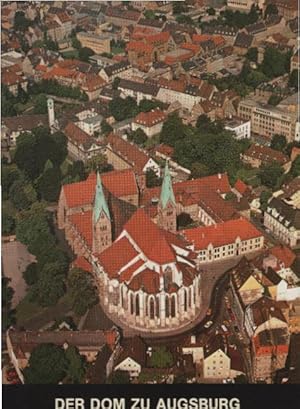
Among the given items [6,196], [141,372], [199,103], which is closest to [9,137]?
[6,196]

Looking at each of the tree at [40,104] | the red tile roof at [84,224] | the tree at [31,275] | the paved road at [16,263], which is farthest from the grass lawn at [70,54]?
the tree at [31,275]

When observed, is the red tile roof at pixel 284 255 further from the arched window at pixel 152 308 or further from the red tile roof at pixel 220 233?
the arched window at pixel 152 308

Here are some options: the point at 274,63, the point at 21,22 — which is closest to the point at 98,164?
the point at 21,22

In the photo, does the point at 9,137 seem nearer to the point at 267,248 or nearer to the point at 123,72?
the point at 123,72

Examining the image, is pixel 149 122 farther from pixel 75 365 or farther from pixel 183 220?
pixel 75 365

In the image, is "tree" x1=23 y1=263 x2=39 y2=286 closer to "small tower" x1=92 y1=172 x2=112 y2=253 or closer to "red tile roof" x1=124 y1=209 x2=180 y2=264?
"small tower" x1=92 y1=172 x2=112 y2=253

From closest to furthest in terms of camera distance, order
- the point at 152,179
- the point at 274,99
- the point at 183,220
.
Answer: the point at 183,220
the point at 152,179
the point at 274,99
